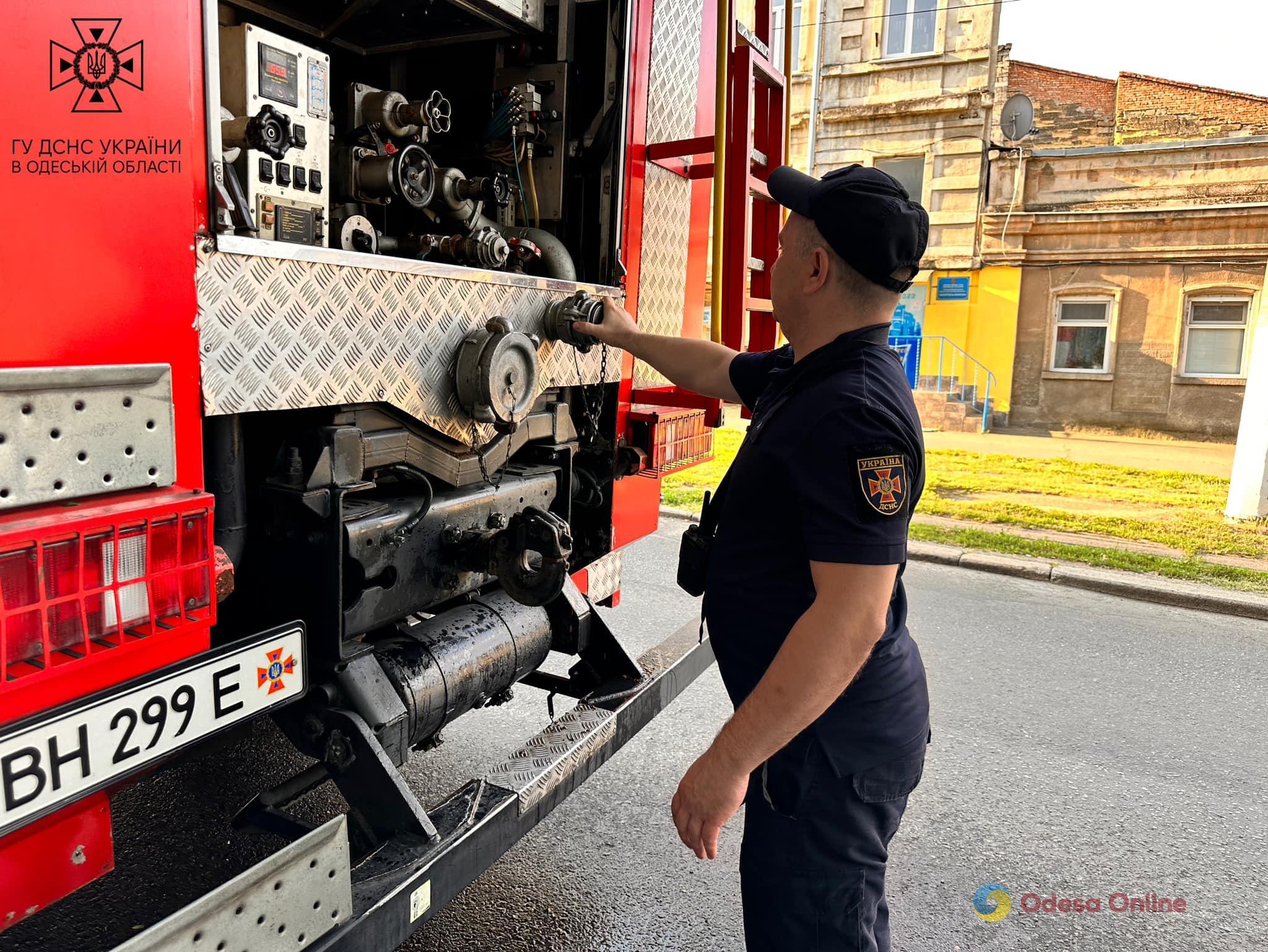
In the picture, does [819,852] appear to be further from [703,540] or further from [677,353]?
[677,353]

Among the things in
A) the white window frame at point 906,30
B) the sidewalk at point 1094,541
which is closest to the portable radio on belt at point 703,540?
the sidewalk at point 1094,541

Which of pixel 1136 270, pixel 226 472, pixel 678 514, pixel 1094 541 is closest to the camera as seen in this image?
pixel 226 472

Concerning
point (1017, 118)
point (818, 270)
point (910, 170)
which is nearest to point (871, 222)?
point (818, 270)

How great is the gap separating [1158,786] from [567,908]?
2.40 metres

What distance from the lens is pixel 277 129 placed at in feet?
6.45

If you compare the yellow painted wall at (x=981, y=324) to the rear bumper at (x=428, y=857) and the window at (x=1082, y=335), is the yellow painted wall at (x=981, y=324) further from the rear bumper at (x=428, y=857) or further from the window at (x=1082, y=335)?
the rear bumper at (x=428, y=857)

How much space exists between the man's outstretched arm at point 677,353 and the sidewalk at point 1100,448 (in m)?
10.6

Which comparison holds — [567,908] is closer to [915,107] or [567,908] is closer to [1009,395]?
[1009,395]

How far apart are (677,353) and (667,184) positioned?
40.7 inches

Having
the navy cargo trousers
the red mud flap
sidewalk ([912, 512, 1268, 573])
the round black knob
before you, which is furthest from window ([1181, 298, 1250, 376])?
the red mud flap

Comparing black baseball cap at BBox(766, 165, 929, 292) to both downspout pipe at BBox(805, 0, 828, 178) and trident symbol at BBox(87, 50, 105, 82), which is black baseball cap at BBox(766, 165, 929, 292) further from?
downspout pipe at BBox(805, 0, 828, 178)

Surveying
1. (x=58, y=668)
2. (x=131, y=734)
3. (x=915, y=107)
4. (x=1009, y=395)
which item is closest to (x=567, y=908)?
(x=131, y=734)

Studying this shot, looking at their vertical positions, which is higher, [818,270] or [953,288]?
[953,288]

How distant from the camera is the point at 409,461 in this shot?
2467mm
